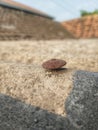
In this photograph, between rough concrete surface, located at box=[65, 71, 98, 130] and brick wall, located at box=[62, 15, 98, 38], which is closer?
rough concrete surface, located at box=[65, 71, 98, 130]

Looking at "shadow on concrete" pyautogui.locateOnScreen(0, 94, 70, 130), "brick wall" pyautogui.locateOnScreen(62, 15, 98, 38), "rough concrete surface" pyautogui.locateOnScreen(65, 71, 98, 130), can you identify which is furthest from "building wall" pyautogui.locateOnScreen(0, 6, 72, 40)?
"rough concrete surface" pyautogui.locateOnScreen(65, 71, 98, 130)

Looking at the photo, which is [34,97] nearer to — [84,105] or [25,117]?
[25,117]

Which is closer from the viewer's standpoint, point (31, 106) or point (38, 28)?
point (31, 106)

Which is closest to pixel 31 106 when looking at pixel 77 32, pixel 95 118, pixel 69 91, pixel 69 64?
pixel 69 91

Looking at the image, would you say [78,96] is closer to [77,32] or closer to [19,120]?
[19,120]

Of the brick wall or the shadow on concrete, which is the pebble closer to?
the shadow on concrete

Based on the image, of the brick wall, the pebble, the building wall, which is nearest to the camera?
the pebble

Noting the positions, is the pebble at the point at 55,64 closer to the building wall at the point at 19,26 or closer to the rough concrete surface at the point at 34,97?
the rough concrete surface at the point at 34,97

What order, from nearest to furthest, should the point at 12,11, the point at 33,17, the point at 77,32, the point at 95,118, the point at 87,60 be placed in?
the point at 95,118 → the point at 87,60 → the point at 12,11 → the point at 33,17 → the point at 77,32

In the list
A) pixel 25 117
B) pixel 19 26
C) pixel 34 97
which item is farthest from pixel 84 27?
pixel 25 117
